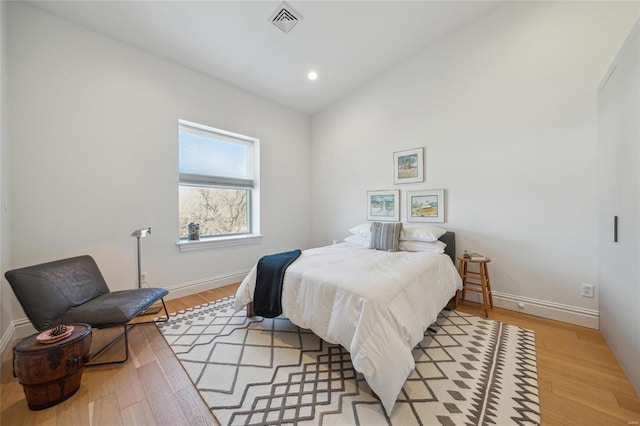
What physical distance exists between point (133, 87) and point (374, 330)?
3.47 m

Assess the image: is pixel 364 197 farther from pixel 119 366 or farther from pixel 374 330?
pixel 119 366

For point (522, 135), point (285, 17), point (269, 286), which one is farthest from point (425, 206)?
point (285, 17)

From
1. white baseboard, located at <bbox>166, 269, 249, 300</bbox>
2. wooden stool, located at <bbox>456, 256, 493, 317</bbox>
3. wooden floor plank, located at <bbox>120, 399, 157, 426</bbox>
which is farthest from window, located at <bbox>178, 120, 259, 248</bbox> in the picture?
wooden stool, located at <bbox>456, 256, 493, 317</bbox>

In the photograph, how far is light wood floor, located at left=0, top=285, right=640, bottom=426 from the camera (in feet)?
4.13

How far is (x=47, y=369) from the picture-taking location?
130 centimetres

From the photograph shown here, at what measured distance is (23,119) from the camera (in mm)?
2064

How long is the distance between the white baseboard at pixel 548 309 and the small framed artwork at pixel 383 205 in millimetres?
1398

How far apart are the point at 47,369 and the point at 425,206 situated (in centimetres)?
363

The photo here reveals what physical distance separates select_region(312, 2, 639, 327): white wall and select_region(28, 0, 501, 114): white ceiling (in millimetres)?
457

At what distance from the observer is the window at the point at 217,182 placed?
10.5 ft

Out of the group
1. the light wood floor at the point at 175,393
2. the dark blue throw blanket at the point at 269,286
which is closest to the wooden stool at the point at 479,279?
the light wood floor at the point at 175,393

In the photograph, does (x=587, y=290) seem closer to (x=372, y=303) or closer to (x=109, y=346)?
(x=372, y=303)

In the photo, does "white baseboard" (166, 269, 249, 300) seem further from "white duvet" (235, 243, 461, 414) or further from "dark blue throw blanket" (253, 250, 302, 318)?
"dark blue throw blanket" (253, 250, 302, 318)

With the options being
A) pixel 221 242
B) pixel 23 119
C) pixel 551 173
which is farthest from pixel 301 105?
pixel 551 173
